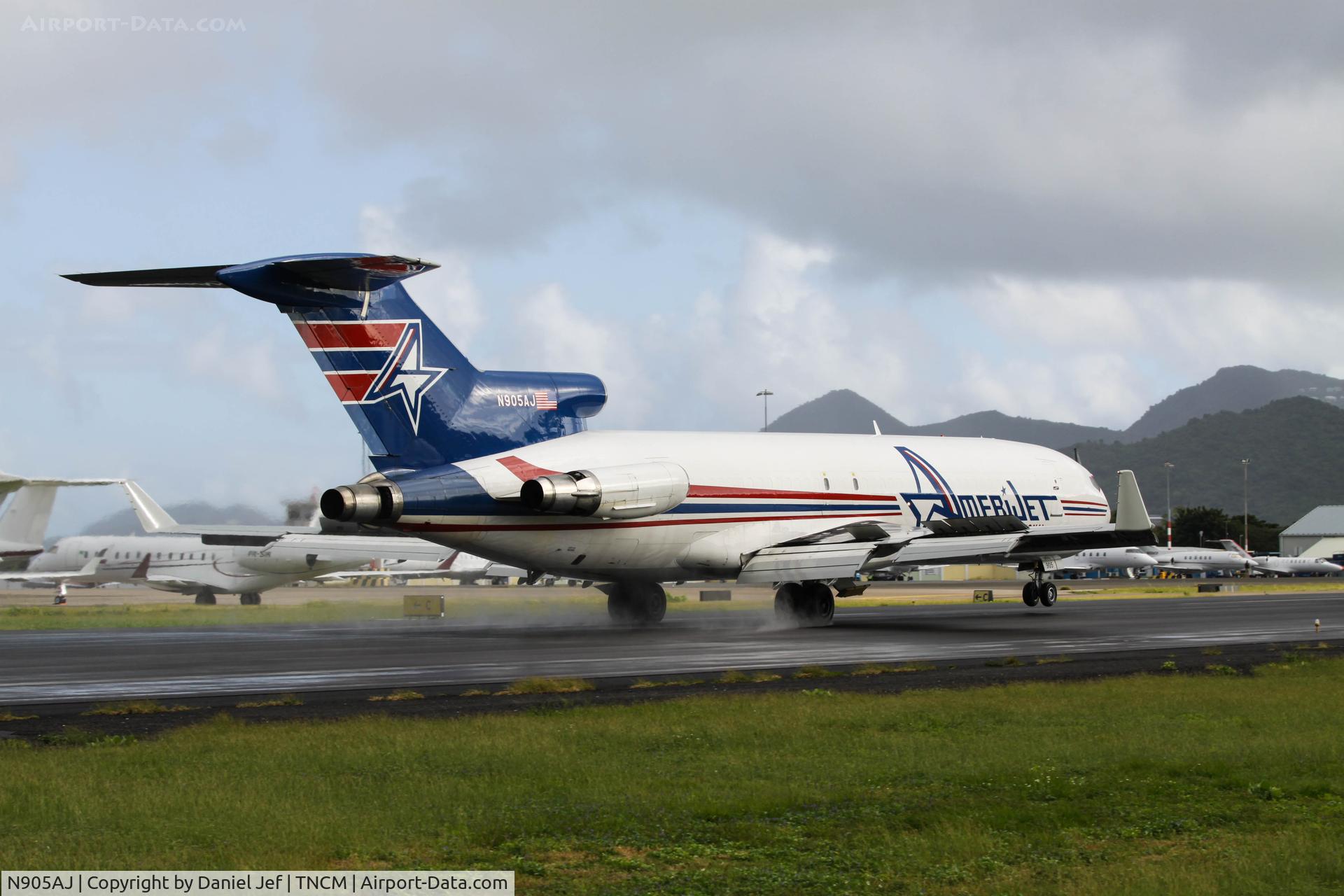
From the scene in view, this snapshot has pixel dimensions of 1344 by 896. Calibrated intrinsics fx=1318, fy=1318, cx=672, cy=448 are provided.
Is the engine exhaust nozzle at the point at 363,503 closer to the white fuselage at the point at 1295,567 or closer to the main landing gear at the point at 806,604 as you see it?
the main landing gear at the point at 806,604

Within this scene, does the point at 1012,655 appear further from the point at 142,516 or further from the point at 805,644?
the point at 142,516

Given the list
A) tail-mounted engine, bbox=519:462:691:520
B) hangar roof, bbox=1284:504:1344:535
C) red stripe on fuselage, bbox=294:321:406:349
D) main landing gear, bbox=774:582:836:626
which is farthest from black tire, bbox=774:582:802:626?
hangar roof, bbox=1284:504:1344:535

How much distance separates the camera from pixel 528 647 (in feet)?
92.5

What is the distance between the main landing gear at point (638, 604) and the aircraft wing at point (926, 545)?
14.7ft

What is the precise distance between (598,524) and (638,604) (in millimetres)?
7458

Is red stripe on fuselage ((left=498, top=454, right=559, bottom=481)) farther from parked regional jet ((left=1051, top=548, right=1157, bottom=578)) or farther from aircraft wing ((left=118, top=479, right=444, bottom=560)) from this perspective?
parked regional jet ((left=1051, top=548, right=1157, bottom=578))

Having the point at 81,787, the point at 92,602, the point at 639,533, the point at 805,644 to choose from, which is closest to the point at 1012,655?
the point at 805,644

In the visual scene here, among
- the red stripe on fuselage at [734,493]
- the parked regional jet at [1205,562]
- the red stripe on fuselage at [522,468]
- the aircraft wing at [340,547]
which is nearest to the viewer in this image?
the red stripe on fuselage at [522,468]

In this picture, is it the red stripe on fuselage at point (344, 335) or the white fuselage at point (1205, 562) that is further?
the white fuselage at point (1205, 562)

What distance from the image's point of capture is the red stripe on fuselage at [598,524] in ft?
90.7

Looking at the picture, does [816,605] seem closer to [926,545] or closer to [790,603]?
[790,603]

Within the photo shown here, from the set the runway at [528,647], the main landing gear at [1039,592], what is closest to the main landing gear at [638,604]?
the runway at [528,647]

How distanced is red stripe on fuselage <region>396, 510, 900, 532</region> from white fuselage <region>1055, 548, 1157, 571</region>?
77.5 meters

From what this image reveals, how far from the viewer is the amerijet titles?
37438 mm
